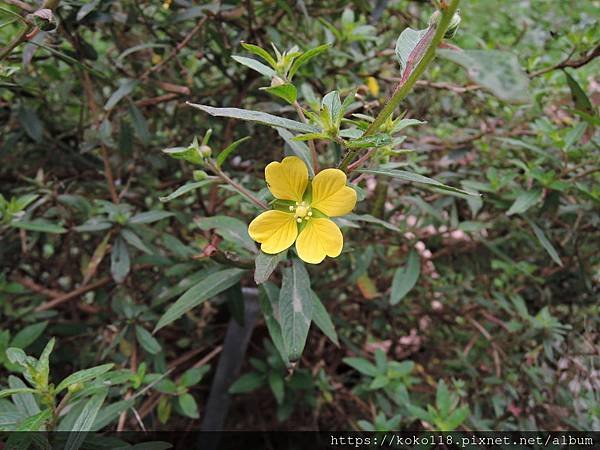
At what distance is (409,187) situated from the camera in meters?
1.21

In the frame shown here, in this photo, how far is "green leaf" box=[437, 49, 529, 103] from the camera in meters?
0.45

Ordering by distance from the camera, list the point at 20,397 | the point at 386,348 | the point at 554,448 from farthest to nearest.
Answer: the point at 386,348 < the point at 554,448 < the point at 20,397

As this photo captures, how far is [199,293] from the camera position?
0.79 meters

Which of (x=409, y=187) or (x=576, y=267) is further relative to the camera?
(x=576, y=267)

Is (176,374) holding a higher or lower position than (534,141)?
lower

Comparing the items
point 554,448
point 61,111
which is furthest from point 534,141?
point 61,111

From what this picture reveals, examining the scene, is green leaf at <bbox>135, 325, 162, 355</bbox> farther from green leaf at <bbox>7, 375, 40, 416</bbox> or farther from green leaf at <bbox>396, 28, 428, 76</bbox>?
green leaf at <bbox>396, 28, 428, 76</bbox>

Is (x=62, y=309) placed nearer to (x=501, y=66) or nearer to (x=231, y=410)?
(x=231, y=410)

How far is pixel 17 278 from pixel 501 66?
1.22 metres

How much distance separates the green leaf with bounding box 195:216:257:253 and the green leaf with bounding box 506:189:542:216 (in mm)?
563

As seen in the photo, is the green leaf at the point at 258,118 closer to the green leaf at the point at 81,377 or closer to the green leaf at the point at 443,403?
the green leaf at the point at 81,377

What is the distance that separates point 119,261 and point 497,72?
80 centimetres

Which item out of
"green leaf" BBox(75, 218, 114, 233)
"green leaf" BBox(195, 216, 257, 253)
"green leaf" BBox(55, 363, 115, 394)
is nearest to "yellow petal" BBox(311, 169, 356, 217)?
"green leaf" BBox(195, 216, 257, 253)

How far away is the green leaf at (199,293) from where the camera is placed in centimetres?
78
